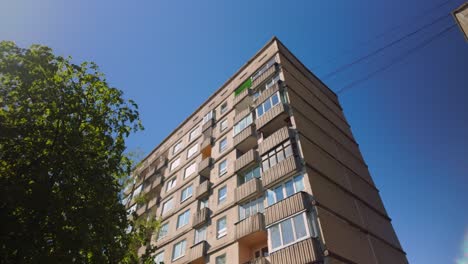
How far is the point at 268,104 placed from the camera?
20.9m

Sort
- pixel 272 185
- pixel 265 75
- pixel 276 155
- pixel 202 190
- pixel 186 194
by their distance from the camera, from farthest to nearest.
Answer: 1. pixel 186 194
2. pixel 265 75
3. pixel 202 190
4. pixel 276 155
5. pixel 272 185

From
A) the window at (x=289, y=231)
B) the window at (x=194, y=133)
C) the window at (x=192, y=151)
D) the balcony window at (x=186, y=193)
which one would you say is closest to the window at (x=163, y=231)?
the balcony window at (x=186, y=193)

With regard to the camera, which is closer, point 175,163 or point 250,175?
point 250,175

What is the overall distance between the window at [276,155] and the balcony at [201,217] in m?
6.18

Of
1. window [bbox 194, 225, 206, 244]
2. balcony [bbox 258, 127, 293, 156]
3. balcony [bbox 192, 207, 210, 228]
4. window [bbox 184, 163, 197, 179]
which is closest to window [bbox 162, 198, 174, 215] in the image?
window [bbox 184, 163, 197, 179]

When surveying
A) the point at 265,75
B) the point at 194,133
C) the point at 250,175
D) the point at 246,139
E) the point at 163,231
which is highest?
the point at 194,133

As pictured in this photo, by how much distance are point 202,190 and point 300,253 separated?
38.3 ft

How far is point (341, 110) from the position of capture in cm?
2902

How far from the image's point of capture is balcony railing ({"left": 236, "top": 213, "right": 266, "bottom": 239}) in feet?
51.2

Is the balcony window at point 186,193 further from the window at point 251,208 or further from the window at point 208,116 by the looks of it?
the window at point 251,208

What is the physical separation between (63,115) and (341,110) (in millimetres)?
26111

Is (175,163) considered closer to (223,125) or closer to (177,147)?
(177,147)

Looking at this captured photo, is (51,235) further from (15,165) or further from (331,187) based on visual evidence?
(331,187)

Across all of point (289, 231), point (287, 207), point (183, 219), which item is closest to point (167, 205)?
point (183, 219)
